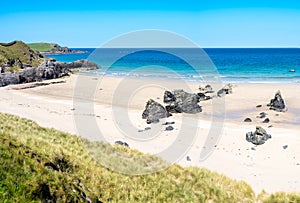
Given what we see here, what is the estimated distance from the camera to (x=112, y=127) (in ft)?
69.8

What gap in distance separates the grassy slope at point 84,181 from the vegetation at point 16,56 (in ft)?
147

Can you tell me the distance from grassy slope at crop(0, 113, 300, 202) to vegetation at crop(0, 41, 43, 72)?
1770 inches

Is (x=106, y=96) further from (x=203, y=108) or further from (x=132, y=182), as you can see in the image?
(x=132, y=182)

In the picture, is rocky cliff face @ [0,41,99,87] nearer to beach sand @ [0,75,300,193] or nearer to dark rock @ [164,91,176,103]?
beach sand @ [0,75,300,193]

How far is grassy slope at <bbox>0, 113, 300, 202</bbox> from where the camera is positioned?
6.66 m

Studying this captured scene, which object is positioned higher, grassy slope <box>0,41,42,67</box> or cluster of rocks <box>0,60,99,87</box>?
grassy slope <box>0,41,42,67</box>

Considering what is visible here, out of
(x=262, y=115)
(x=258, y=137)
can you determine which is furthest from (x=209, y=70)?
(x=258, y=137)

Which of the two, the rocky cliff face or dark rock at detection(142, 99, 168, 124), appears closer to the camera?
dark rock at detection(142, 99, 168, 124)

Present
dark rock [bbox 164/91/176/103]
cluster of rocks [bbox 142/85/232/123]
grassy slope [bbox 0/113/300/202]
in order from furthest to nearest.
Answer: dark rock [bbox 164/91/176/103] → cluster of rocks [bbox 142/85/232/123] → grassy slope [bbox 0/113/300/202]

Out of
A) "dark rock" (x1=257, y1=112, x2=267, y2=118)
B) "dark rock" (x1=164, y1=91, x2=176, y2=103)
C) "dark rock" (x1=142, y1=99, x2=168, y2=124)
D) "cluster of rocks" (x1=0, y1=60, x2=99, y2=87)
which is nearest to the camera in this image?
"dark rock" (x1=142, y1=99, x2=168, y2=124)

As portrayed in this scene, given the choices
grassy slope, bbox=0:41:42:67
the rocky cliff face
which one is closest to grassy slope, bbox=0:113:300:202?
the rocky cliff face

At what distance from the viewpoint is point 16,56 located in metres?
61.7

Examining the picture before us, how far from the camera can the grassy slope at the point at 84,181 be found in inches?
262

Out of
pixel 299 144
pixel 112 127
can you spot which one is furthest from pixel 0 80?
pixel 299 144
